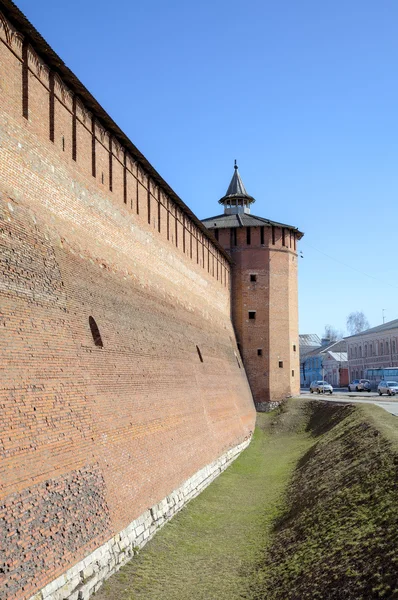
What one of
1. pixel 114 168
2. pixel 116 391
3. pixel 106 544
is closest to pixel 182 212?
pixel 114 168

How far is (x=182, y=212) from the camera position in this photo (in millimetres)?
19078

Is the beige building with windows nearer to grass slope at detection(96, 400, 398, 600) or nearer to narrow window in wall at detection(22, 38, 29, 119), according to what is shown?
grass slope at detection(96, 400, 398, 600)

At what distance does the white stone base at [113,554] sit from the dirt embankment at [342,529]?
6.33 feet

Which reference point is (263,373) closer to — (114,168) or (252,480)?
(252,480)

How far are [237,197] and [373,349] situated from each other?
2952cm

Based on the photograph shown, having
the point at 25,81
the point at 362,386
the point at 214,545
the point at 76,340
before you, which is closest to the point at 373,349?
the point at 362,386

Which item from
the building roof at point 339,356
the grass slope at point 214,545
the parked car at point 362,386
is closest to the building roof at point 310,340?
the building roof at point 339,356

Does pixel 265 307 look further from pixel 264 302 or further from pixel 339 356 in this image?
pixel 339 356

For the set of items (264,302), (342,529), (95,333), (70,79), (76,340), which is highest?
(70,79)

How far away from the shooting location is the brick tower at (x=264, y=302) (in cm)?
3008

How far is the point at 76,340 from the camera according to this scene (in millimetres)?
9461

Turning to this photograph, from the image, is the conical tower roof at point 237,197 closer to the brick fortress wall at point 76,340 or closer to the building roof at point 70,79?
the building roof at point 70,79

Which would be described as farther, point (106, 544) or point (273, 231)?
point (273, 231)

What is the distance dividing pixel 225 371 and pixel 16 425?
16.0 m
